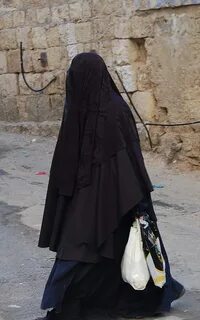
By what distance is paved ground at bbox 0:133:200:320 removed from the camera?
477 cm

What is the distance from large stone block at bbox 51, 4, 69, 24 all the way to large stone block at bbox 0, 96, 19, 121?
68.9 inches

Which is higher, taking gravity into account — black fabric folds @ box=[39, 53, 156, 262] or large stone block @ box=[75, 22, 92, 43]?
large stone block @ box=[75, 22, 92, 43]

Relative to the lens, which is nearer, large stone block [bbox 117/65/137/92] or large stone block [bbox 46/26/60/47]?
large stone block [bbox 117/65/137/92]

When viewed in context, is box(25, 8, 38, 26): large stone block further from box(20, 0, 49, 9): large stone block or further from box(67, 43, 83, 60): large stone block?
box(67, 43, 83, 60): large stone block

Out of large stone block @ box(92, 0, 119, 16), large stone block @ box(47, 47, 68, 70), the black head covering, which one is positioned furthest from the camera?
large stone block @ box(47, 47, 68, 70)

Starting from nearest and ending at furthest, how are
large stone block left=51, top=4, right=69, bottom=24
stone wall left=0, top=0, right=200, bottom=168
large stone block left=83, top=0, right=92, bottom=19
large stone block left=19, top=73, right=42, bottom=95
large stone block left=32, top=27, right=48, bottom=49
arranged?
stone wall left=0, top=0, right=200, bottom=168 → large stone block left=83, top=0, right=92, bottom=19 → large stone block left=51, top=4, right=69, bottom=24 → large stone block left=32, top=27, right=48, bottom=49 → large stone block left=19, top=73, right=42, bottom=95

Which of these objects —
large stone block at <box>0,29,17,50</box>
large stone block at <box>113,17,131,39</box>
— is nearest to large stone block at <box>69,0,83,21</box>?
large stone block at <box>113,17,131,39</box>

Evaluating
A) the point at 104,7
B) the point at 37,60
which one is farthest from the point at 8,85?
the point at 104,7

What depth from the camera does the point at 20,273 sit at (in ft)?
17.6

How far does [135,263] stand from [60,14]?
7.24m

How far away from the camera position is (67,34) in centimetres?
1056

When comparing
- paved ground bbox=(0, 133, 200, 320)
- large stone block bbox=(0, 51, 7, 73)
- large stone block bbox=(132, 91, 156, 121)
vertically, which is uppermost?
large stone block bbox=(0, 51, 7, 73)

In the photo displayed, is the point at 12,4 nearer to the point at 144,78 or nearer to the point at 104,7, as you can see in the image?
the point at 104,7

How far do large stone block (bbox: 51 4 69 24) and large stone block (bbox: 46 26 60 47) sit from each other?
5.2 inches
